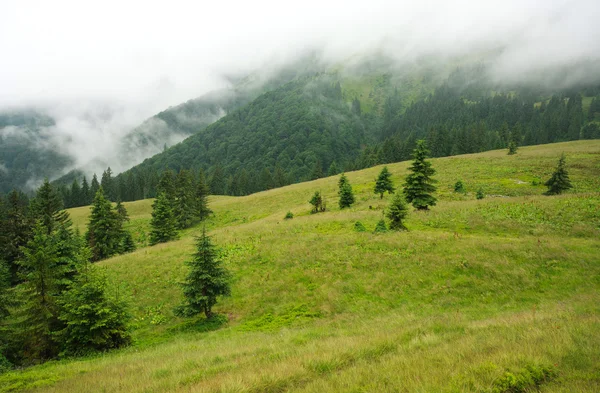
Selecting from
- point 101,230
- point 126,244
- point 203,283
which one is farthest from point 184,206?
point 203,283

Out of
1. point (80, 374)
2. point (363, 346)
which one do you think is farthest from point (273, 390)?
point (80, 374)

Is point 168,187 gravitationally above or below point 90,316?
above

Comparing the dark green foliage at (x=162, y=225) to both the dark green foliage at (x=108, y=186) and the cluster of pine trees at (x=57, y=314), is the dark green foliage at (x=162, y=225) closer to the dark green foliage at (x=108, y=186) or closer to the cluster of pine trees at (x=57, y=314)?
the cluster of pine trees at (x=57, y=314)

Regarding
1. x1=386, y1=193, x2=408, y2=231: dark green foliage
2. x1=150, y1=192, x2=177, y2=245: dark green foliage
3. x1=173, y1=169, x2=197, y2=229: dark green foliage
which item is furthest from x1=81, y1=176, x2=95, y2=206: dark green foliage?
x1=386, y1=193, x2=408, y2=231: dark green foliage

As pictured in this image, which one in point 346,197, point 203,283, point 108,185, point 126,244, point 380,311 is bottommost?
point 380,311

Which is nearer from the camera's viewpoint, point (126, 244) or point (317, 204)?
point (317, 204)

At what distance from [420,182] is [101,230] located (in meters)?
43.6

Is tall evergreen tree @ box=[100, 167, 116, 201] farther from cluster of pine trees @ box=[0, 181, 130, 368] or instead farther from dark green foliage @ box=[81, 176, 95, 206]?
cluster of pine trees @ box=[0, 181, 130, 368]

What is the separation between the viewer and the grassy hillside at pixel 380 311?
18.6 ft

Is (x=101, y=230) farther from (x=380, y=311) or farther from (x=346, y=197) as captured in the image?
(x=380, y=311)

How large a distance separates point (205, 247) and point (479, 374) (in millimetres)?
13168

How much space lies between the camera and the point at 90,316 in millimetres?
12023

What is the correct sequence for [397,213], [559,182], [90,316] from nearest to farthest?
1. [90,316]
2. [397,213]
3. [559,182]

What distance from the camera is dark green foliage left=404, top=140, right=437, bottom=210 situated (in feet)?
102
